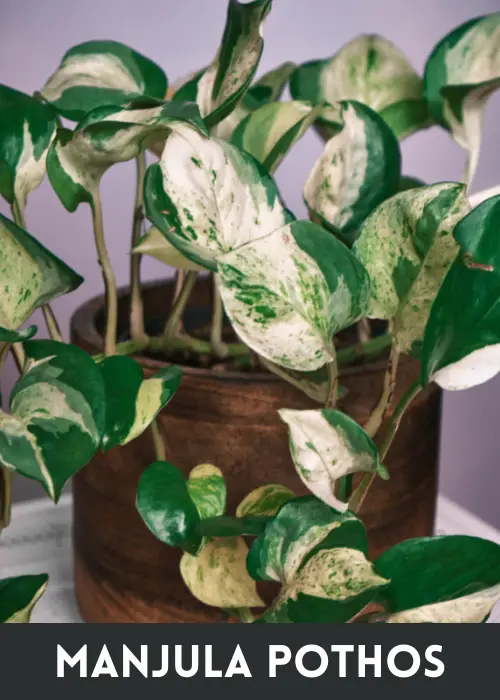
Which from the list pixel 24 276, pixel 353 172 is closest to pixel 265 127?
pixel 353 172

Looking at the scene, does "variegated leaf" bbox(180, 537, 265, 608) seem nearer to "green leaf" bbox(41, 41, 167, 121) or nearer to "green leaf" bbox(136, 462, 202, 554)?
"green leaf" bbox(136, 462, 202, 554)

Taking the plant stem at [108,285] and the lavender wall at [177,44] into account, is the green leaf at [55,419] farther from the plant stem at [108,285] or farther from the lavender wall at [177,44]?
the lavender wall at [177,44]

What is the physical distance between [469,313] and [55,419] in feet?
0.54

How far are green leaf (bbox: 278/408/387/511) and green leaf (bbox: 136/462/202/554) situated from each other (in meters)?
0.06

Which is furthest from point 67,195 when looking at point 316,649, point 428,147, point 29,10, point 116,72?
point 428,147

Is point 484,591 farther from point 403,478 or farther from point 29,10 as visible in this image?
point 29,10

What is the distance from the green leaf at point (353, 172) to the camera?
1.46 feet

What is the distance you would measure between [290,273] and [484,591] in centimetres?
16

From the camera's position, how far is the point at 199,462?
450mm

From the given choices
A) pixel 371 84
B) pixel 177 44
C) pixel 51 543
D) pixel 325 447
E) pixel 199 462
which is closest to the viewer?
pixel 325 447

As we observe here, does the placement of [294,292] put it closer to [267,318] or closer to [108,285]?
[267,318]

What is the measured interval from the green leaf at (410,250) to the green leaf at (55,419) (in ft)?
0.42

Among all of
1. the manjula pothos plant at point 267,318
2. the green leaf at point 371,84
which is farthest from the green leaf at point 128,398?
the green leaf at point 371,84

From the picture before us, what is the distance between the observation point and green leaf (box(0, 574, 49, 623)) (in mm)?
385
